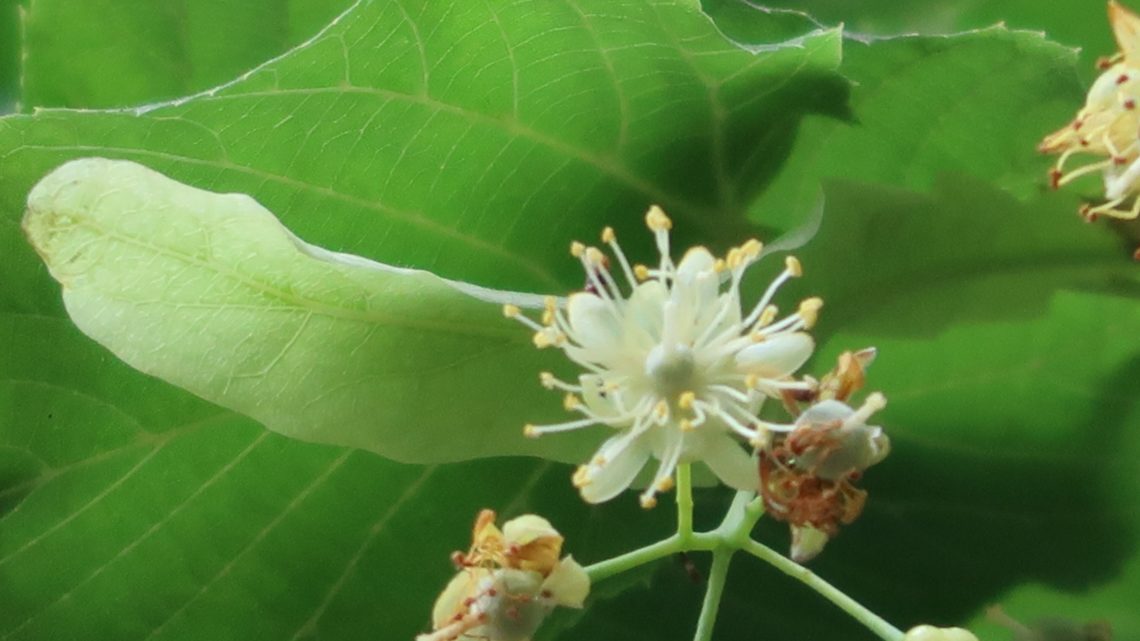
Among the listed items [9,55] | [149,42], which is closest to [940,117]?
[149,42]

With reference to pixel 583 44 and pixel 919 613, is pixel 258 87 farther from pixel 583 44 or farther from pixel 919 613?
pixel 919 613

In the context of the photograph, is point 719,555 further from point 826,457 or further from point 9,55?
point 9,55

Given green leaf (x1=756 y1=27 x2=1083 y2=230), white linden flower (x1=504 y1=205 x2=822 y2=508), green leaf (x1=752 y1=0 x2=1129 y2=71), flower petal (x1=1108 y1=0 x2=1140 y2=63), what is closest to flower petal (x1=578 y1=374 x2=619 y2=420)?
white linden flower (x1=504 y1=205 x2=822 y2=508)

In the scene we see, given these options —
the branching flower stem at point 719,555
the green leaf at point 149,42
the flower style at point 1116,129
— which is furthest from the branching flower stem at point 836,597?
the green leaf at point 149,42

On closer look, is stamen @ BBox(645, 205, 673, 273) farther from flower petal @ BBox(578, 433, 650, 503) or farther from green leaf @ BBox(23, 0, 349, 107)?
green leaf @ BBox(23, 0, 349, 107)

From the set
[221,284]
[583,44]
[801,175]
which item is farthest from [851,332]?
[221,284]
